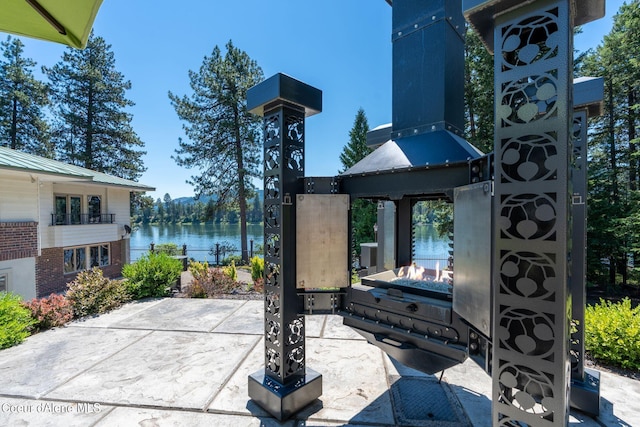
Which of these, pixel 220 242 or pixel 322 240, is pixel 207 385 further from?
pixel 220 242

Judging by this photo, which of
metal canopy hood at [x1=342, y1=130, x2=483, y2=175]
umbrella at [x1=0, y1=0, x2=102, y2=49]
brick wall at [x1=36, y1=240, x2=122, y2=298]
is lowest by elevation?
brick wall at [x1=36, y1=240, x2=122, y2=298]

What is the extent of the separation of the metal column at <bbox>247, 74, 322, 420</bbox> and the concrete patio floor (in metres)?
0.26

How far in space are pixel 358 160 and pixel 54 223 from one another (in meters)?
17.8

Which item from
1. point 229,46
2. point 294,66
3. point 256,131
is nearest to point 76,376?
point 294,66

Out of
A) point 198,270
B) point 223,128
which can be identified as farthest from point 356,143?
point 198,270

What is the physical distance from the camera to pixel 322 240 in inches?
127

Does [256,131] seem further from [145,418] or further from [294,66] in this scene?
[145,418]

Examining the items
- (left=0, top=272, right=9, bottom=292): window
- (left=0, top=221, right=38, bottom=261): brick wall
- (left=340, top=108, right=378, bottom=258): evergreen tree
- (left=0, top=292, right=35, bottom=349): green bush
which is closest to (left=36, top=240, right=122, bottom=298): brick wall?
(left=0, top=221, right=38, bottom=261): brick wall

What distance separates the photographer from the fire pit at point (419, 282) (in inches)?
111

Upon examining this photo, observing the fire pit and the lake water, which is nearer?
the fire pit

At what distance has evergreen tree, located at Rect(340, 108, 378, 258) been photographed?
731 inches

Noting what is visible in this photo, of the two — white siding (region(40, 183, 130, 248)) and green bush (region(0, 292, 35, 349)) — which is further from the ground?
white siding (region(40, 183, 130, 248))

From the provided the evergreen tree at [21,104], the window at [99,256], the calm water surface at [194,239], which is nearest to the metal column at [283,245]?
the window at [99,256]

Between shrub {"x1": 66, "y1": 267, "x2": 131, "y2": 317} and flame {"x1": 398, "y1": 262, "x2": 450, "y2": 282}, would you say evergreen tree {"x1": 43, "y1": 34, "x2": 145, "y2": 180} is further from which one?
flame {"x1": 398, "y1": 262, "x2": 450, "y2": 282}
